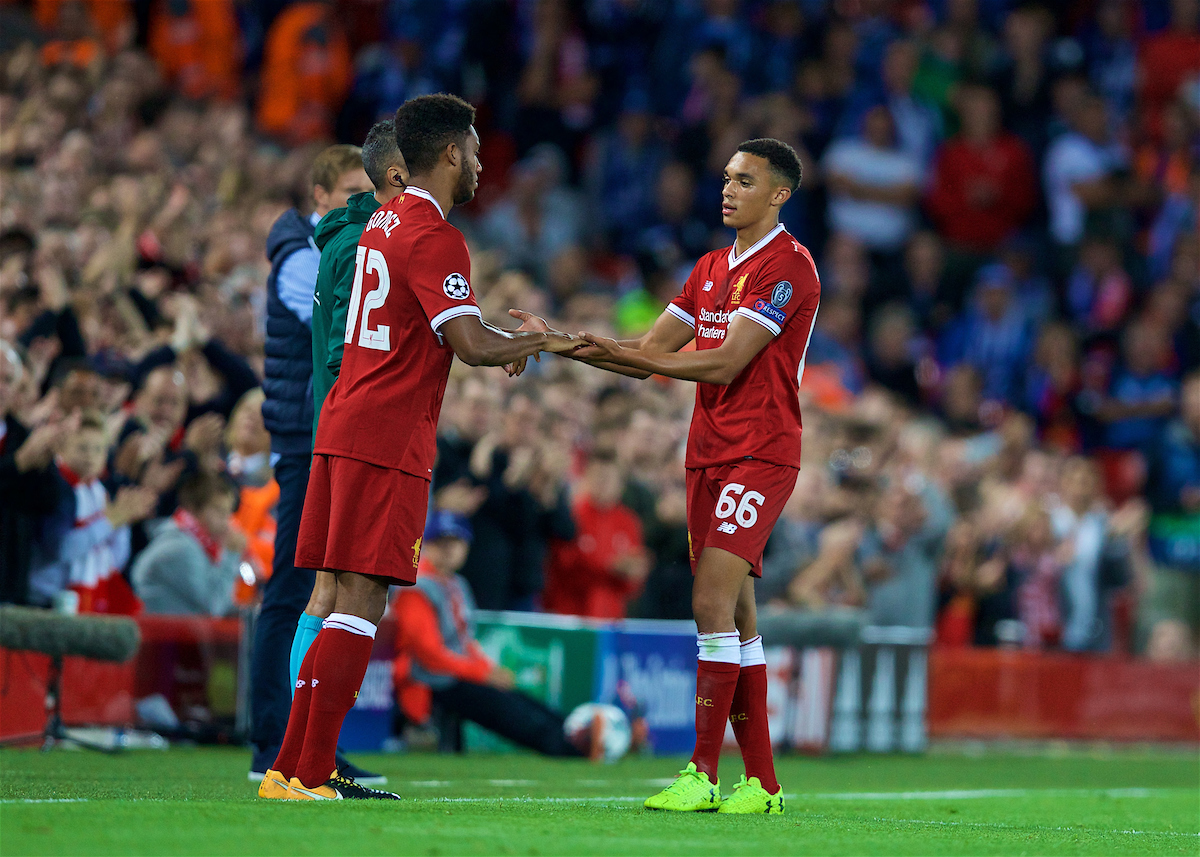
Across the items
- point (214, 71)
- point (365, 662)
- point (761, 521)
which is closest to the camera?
point (365, 662)

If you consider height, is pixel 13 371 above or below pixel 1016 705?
above

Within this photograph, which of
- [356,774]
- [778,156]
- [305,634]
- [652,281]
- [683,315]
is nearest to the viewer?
[305,634]

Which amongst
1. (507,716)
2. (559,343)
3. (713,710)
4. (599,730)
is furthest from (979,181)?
(559,343)

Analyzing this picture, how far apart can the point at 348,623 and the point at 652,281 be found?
12833 millimetres

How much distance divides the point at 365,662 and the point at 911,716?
8619mm

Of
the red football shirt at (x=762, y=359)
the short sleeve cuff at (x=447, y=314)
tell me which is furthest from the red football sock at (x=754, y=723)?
the short sleeve cuff at (x=447, y=314)

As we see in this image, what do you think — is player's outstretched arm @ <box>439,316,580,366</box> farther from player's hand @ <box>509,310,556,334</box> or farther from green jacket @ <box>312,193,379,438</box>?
green jacket @ <box>312,193,379,438</box>

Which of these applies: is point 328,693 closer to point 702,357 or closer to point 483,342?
point 483,342

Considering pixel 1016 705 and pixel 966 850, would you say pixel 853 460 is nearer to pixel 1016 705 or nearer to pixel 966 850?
pixel 1016 705

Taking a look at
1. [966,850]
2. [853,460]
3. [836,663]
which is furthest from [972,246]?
[966,850]

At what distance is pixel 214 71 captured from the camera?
Answer: 55.7 ft

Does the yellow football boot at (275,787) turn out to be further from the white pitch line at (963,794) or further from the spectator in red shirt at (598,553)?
the spectator in red shirt at (598,553)

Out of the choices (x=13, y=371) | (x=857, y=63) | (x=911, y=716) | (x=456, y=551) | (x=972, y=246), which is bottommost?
(x=911, y=716)

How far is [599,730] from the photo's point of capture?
1094 cm
